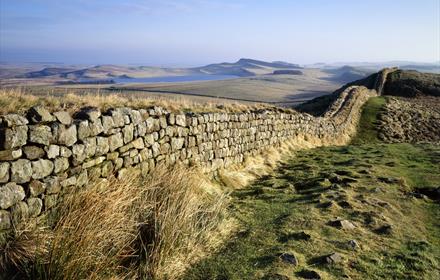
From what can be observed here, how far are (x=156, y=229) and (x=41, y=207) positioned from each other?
1.56 m

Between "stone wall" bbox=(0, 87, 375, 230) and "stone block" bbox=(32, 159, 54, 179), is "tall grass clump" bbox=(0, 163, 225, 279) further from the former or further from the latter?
"stone block" bbox=(32, 159, 54, 179)

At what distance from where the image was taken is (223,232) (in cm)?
694

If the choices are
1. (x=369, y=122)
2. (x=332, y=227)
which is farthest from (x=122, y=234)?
(x=369, y=122)

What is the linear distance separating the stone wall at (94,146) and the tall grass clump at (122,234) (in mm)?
330

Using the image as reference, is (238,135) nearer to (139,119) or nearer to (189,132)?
(189,132)

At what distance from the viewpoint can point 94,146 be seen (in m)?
6.77

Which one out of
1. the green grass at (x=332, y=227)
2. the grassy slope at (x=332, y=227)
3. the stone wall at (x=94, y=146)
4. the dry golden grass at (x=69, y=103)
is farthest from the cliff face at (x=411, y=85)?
the stone wall at (x=94, y=146)

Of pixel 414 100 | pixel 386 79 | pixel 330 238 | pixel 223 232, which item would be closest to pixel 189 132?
pixel 223 232

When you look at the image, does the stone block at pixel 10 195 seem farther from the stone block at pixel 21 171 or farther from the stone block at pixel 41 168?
the stone block at pixel 41 168

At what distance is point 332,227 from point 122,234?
12.9 ft

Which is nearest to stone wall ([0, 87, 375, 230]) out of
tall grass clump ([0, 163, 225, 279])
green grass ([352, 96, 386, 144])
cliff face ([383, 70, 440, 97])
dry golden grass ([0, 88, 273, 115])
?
tall grass clump ([0, 163, 225, 279])

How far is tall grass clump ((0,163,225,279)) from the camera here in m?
4.61

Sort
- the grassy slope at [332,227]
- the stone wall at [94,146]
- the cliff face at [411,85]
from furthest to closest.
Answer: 1. the cliff face at [411,85]
2. the grassy slope at [332,227]
3. the stone wall at [94,146]

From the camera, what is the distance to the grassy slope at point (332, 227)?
5.93 metres
